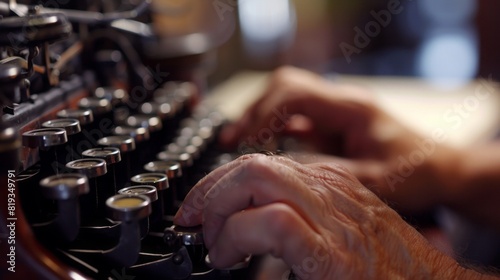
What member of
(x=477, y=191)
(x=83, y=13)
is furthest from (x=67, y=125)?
(x=477, y=191)

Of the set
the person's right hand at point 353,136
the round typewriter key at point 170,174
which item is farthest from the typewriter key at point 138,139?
the person's right hand at point 353,136

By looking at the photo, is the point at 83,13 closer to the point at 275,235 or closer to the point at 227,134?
the point at 227,134

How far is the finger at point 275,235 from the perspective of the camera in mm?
754

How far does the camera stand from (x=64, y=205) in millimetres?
793

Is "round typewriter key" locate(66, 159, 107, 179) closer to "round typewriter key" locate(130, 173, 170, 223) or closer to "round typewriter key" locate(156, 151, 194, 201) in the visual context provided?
"round typewriter key" locate(130, 173, 170, 223)

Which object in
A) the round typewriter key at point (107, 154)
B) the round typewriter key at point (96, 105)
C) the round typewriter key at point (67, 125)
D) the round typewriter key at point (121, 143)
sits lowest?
the round typewriter key at point (121, 143)

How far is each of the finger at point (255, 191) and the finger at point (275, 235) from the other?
2cm

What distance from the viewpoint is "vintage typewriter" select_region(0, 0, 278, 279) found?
0.76m

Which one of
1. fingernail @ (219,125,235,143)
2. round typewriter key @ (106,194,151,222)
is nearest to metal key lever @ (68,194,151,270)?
round typewriter key @ (106,194,151,222)

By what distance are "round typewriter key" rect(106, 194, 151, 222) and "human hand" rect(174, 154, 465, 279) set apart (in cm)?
7

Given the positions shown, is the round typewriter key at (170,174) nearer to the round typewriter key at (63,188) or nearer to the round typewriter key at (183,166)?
the round typewriter key at (183,166)

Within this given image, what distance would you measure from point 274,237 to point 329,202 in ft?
0.43

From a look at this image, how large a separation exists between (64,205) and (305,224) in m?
0.31

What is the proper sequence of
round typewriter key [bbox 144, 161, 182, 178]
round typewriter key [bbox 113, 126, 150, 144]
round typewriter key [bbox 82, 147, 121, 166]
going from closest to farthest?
1. round typewriter key [bbox 82, 147, 121, 166]
2. round typewriter key [bbox 144, 161, 182, 178]
3. round typewriter key [bbox 113, 126, 150, 144]
